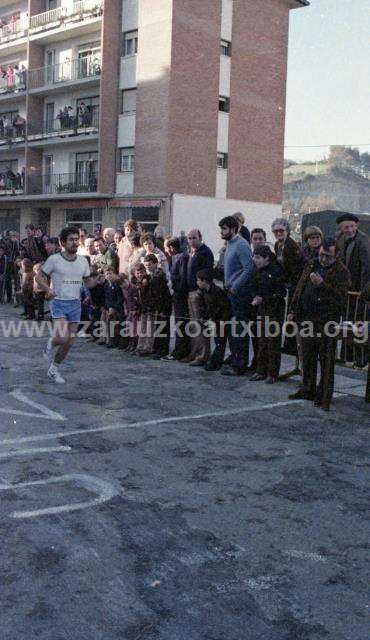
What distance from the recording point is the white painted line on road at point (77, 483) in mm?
4555

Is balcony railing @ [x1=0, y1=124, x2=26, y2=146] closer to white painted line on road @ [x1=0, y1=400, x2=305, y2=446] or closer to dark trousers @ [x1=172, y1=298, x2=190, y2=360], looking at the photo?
dark trousers @ [x1=172, y1=298, x2=190, y2=360]

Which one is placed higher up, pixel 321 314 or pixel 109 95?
pixel 109 95

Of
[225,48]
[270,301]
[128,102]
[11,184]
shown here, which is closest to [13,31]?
[11,184]

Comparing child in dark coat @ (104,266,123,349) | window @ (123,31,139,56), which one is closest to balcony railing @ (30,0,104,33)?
window @ (123,31,139,56)

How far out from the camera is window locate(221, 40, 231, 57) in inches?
1395

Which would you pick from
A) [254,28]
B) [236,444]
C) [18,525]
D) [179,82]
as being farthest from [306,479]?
[254,28]

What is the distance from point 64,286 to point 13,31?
3739cm

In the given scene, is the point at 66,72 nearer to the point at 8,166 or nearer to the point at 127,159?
the point at 127,159

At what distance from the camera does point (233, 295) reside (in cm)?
1030

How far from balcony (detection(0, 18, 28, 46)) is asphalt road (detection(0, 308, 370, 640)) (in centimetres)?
3794

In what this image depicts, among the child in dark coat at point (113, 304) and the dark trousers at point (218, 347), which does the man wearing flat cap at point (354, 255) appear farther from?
the child in dark coat at point (113, 304)

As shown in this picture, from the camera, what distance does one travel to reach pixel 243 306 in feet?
33.6

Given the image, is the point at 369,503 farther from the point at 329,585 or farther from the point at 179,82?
the point at 179,82

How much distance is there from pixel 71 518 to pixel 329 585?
164 centimetres
